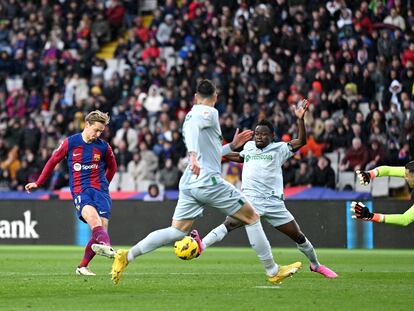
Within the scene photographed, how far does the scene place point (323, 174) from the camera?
27.2 m

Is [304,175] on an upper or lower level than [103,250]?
upper

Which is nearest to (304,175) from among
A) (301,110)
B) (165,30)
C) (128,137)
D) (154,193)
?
(154,193)

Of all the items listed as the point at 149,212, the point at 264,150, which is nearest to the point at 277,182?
the point at 264,150

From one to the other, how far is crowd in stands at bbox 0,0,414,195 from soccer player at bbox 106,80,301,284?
14.2 m

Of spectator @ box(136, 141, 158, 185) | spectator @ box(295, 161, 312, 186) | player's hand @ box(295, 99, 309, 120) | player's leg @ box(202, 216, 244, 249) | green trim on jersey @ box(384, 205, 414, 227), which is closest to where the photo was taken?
green trim on jersey @ box(384, 205, 414, 227)

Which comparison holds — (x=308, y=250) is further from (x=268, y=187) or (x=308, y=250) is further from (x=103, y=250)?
(x=103, y=250)

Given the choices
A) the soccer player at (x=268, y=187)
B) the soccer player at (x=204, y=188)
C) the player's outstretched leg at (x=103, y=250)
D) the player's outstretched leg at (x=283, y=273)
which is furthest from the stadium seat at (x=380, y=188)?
the soccer player at (x=204, y=188)

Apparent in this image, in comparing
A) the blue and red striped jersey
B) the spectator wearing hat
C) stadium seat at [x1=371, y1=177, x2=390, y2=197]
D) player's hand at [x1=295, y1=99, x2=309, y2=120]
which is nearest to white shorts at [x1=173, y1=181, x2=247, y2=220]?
player's hand at [x1=295, y1=99, x2=309, y2=120]

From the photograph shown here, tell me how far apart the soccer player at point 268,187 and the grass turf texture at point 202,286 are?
0.50m

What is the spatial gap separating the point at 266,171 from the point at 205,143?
316 cm

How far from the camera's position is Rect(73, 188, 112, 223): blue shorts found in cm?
1584

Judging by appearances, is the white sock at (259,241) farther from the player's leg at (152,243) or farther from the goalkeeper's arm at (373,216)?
the goalkeeper's arm at (373,216)

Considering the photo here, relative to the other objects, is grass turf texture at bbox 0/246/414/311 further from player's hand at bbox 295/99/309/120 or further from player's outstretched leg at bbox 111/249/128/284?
player's hand at bbox 295/99/309/120

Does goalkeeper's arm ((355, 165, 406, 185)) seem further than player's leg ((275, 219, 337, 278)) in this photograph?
No
